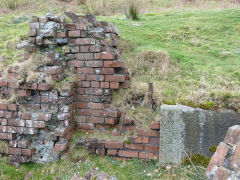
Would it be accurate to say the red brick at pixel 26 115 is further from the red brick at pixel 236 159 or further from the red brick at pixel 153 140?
the red brick at pixel 236 159

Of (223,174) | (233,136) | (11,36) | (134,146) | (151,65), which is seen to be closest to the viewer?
(223,174)

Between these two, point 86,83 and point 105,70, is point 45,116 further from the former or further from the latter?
point 105,70

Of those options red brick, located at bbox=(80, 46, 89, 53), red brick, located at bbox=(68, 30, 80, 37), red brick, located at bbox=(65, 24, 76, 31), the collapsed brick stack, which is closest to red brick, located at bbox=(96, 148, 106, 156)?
red brick, located at bbox=(80, 46, 89, 53)

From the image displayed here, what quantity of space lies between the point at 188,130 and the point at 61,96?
5.96 feet

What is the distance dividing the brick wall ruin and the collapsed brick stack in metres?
1.19

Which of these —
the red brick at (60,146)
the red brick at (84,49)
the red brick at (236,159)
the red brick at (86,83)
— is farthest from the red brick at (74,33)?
the red brick at (236,159)

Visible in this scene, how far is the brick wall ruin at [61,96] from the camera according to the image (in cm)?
307

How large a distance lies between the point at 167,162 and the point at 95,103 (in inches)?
51.6

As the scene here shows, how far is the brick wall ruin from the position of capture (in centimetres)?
307

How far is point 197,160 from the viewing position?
9.09 feet

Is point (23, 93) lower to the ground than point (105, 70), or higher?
lower

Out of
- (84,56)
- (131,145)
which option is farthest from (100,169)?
(84,56)

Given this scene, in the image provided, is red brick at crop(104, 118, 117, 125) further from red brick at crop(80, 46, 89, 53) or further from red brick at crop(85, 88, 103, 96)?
red brick at crop(80, 46, 89, 53)

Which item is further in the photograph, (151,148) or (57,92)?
(57,92)
